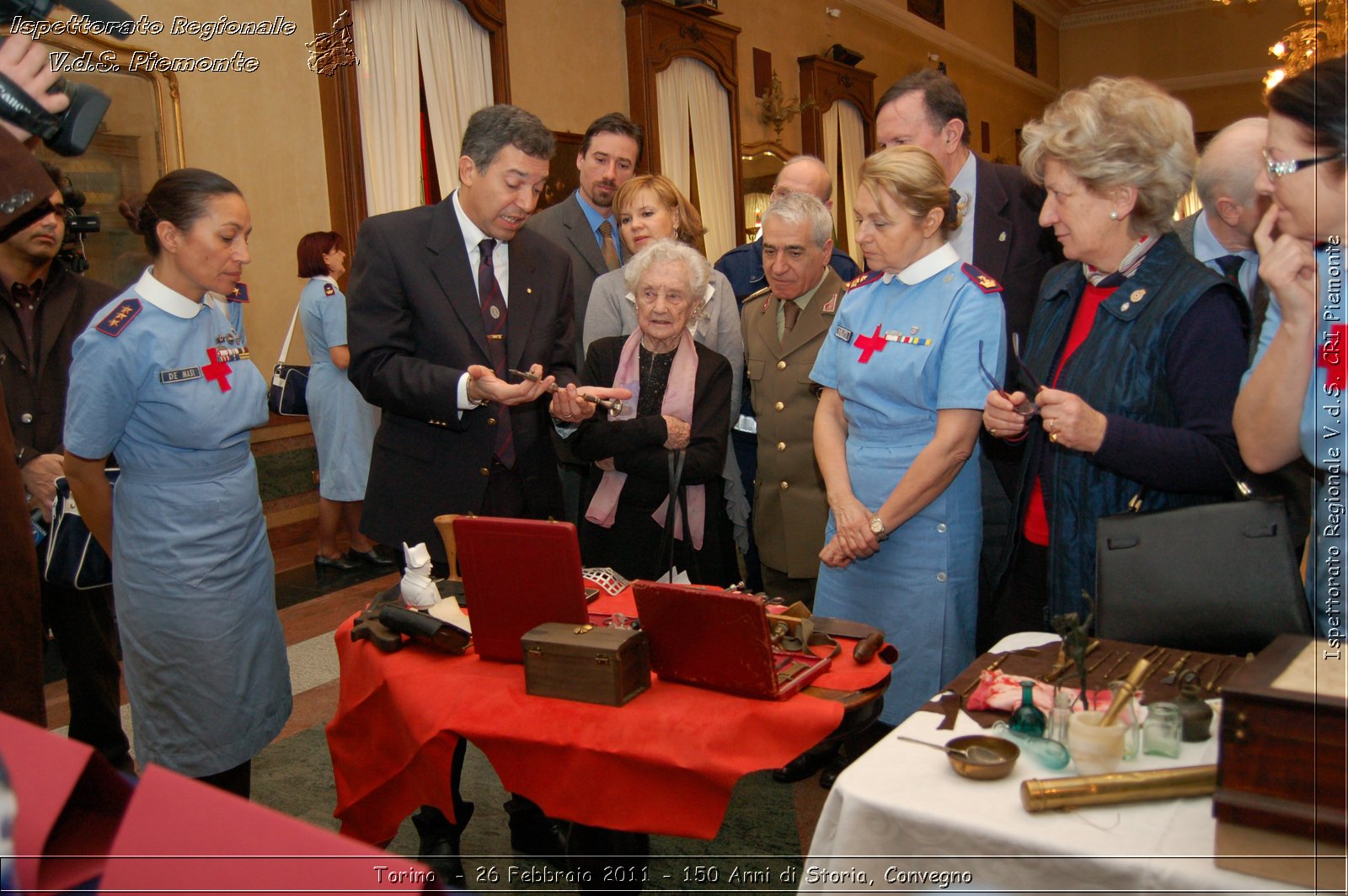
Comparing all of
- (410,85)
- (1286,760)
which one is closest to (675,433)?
(1286,760)

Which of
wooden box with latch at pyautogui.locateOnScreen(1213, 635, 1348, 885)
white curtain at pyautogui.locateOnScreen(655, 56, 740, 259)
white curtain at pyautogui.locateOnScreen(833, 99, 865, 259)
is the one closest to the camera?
wooden box with latch at pyautogui.locateOnScreen(1213, 635, 1348, 885)

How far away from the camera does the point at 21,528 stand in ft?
5.51

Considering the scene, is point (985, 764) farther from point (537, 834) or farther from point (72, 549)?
point (72, 549)

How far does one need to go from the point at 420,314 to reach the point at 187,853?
2.06m

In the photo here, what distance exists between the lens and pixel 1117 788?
48.4 inches

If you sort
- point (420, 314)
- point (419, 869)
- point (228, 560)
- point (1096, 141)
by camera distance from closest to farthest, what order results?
point (419, 869) < point (1096, 141) < point (228, 560) < point (420, 314)

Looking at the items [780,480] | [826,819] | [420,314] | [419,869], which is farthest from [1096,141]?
[419,869]

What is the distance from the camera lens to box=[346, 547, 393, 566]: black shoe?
5512 millimetres

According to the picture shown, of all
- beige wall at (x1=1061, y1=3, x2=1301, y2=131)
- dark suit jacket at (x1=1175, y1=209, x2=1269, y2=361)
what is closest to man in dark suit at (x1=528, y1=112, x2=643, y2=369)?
dark suit jacket at (x1=1175, y1=209, x2=1269, y2=361)

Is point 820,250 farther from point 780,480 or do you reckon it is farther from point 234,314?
point 234,314

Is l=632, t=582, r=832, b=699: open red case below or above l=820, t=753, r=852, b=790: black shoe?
above

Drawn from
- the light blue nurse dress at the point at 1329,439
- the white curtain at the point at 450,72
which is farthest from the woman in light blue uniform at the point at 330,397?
the light blue nurse dress at the point at 1329,439

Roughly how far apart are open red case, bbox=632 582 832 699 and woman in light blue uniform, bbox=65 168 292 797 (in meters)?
1.27

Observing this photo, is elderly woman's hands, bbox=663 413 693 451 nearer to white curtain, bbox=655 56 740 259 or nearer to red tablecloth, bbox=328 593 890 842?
red tablecloth, bbox=328 593 890 842
